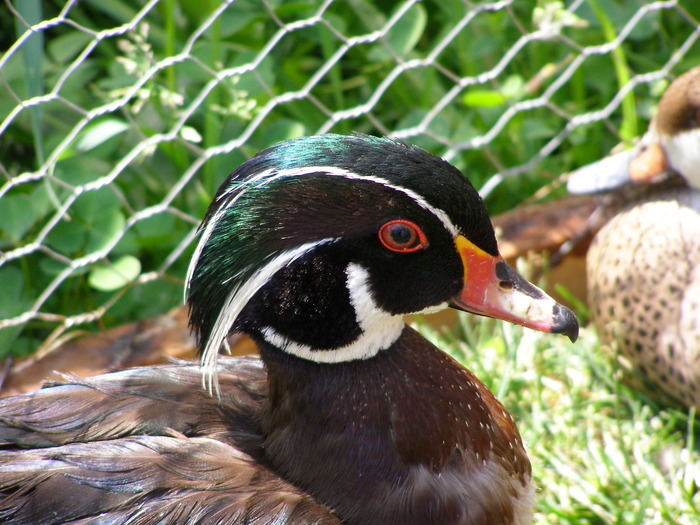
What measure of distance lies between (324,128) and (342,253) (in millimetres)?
988

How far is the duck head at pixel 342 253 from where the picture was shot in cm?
121

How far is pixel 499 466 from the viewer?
1394 mm

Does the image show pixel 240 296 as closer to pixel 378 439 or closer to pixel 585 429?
pixel 378 439

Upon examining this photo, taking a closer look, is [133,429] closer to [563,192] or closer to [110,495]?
[110,495]

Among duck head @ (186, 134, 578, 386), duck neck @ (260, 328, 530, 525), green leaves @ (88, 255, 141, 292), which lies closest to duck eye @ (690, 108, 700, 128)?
duck head @ (186, 134, 578, 386)

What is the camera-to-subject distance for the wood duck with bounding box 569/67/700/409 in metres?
1.78

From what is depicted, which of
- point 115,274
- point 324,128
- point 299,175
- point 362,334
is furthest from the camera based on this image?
point 324,128

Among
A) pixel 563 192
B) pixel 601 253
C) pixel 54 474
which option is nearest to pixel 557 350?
pixel 601 253

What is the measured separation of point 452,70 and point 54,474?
179 cm

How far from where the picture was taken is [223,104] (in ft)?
7.43

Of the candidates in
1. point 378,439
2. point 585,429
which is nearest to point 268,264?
point 378,439

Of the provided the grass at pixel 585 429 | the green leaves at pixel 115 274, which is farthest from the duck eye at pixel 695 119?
the green leaves at pixel 115 274

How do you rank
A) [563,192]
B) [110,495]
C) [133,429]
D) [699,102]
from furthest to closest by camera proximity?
[563,192] → [699,102] → [133,429] → [110,495]

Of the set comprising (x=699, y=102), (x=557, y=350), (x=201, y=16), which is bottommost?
(x=557, y=350)
